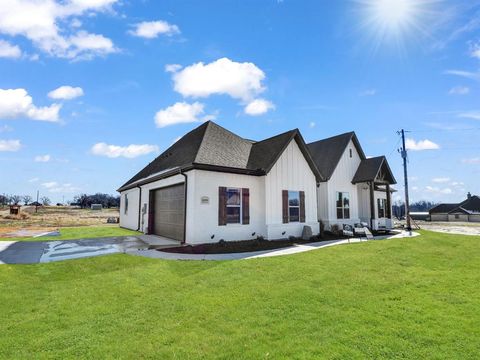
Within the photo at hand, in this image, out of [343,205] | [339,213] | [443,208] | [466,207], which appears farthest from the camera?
[443,208]

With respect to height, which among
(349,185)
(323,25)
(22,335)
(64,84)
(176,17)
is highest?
(323,25)

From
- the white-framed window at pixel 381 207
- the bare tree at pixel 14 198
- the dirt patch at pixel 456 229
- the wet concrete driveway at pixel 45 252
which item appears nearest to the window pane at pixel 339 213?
the white-framed window at pixel 381 207

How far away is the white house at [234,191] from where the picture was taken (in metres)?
12.9

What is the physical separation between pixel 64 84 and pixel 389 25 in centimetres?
1528

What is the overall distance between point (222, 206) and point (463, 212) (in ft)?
224

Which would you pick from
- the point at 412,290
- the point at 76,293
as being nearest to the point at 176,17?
the point at 76,293

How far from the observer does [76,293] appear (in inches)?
246

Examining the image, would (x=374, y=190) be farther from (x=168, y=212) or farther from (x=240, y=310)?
(x=240, y=310)

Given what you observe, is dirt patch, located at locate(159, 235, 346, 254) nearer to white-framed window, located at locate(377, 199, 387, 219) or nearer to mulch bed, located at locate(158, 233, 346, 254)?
mulch bed, located at locate(158, 233, 346, 254)

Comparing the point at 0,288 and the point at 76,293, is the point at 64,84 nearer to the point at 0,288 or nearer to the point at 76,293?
the point at 0,288

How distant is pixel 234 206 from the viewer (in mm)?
13906

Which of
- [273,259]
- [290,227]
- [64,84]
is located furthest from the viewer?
[290,227]

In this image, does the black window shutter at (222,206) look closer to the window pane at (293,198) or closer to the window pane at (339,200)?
the window pane at (293,198)

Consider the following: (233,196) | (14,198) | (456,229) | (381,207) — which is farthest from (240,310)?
(14,198)
